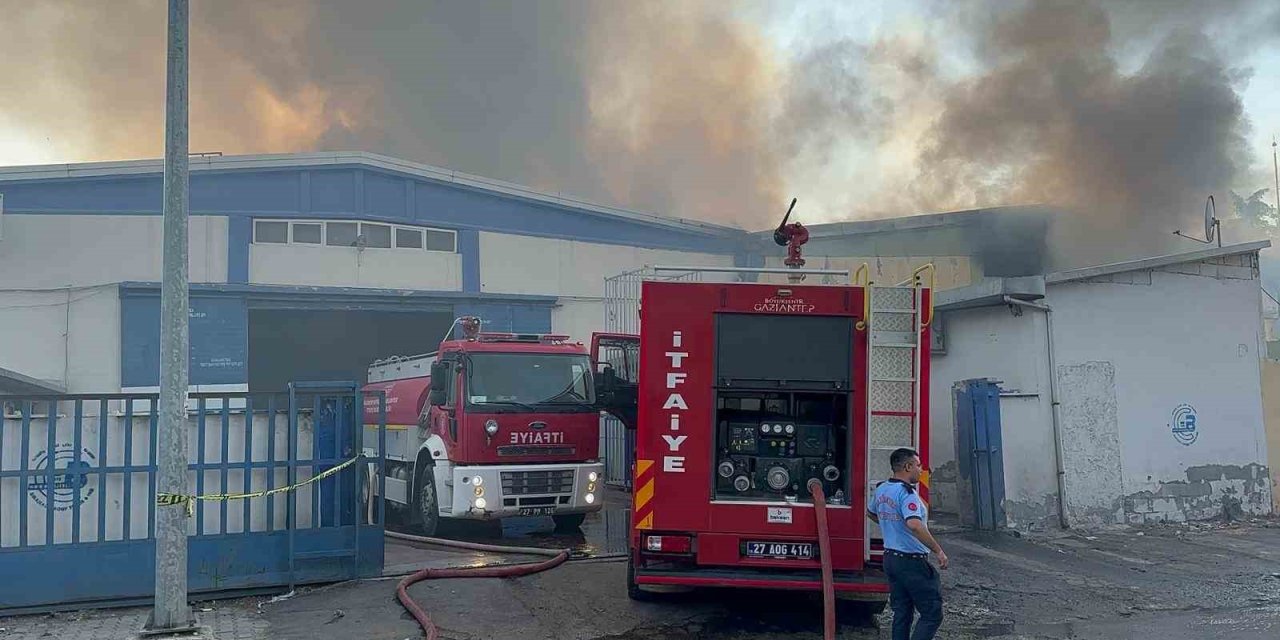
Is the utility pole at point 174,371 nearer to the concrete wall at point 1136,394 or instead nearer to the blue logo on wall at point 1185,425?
the concrete wall at point 1136,394

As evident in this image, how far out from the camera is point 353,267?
19.7m

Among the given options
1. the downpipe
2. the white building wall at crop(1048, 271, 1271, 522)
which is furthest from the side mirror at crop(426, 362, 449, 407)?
the white building wall at crop(1048, 271, 1271, 522)

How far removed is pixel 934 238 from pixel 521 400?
1201 cm

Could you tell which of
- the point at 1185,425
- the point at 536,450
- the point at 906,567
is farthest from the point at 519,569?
the point at 1185,425

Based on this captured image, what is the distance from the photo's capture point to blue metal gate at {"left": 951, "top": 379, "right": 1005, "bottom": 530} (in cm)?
1205

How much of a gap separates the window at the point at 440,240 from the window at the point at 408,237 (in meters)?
0.20

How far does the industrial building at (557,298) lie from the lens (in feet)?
41.3

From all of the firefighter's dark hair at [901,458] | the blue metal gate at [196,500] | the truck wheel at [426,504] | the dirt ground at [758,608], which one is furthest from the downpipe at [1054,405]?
the blue metal gate at [196,500]

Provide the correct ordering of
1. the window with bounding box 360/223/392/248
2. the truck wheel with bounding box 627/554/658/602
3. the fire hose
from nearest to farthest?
1. the fire hose
2. the truck wheel with bounding box 627/554/658/602
3. the window with bounding box 360/223/392/248

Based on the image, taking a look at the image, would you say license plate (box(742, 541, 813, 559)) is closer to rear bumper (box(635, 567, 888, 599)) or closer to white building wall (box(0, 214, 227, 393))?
rear bumper (box(635, 567, 888, 599))

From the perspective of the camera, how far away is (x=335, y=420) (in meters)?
8.81

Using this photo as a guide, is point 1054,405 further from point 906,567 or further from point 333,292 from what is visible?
point 333,292

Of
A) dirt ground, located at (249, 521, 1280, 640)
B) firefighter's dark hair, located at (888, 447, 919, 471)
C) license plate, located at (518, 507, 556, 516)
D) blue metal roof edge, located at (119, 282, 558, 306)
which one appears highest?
blue metal roof edge, located at (119, 282, 558, 306)

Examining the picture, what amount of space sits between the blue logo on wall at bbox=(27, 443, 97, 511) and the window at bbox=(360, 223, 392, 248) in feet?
40.4
